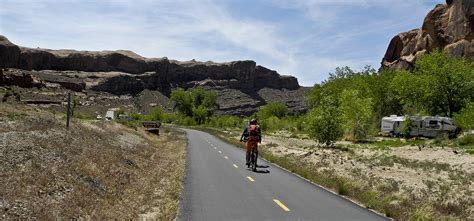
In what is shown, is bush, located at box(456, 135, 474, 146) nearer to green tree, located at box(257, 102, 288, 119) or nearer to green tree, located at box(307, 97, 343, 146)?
green tree, located at box(307, 97, 343, 146)

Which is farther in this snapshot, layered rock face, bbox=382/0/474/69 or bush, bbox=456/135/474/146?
layered rock face, bbox=382/0/474/69

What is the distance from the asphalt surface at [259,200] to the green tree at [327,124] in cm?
2305

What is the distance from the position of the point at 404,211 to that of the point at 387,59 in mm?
128243

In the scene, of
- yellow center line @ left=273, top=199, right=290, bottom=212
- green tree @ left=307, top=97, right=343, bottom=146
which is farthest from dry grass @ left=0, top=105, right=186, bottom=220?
green tree @ left=307, top=97, right=343, bottom=146

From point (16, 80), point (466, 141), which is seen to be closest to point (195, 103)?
point (16, 80)

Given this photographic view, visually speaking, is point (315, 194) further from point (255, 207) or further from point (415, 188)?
point (415, 188)

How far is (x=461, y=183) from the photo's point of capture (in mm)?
17875

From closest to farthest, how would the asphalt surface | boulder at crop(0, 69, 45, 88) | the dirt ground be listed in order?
the asphalt surface → the dirt ground → boulder at crop(0, 69, 45, 88)

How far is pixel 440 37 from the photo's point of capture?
98562 millimetres

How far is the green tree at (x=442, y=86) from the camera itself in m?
65.3

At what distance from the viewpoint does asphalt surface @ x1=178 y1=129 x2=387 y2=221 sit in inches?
421

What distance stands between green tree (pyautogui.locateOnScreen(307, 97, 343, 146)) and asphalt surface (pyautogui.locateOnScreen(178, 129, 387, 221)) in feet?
75.6

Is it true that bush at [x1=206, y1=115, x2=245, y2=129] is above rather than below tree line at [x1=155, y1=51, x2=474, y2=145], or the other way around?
below

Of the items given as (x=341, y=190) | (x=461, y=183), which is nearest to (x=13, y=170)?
(x=341, y=190)
